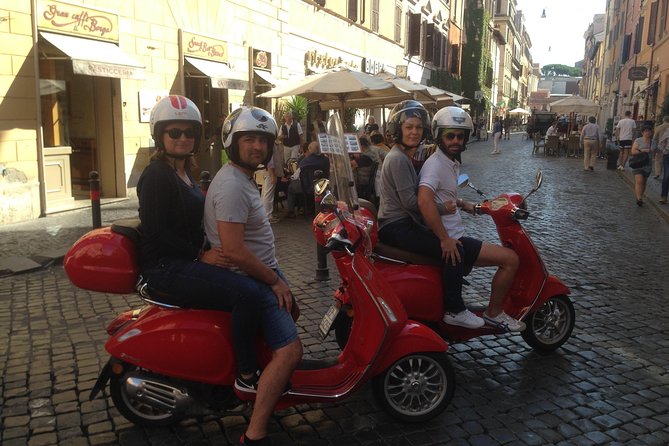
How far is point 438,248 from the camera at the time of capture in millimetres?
3834

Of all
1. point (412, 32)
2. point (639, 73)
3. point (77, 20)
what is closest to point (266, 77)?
point (77, 20)

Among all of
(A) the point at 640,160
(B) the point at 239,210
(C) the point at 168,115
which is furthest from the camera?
(A) the point at 640,160

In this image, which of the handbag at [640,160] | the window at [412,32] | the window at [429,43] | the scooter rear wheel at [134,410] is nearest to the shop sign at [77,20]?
the scooter rear wheel at [134,410]

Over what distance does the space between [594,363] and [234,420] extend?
2.54 m

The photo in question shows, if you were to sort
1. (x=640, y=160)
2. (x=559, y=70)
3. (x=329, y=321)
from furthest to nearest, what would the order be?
(x=559, y=70), (x=640, y=160), (x=329, y=321)

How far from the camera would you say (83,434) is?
3174 millimetres

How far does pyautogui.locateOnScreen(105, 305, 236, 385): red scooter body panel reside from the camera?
2.97 metres

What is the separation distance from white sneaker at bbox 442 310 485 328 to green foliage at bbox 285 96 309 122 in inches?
532

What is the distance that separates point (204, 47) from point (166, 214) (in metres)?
11.4

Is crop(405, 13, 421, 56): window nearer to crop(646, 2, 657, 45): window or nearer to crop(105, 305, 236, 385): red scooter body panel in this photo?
crop(646, 2, 657, 45): window

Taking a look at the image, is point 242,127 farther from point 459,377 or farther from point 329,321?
point 459,377

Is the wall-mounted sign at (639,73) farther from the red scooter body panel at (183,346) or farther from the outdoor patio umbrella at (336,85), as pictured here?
the red scooter body panel at (183,346)

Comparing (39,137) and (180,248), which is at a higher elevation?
(39,137)

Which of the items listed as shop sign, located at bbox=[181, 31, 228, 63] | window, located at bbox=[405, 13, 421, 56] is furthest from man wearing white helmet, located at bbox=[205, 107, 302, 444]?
window, located at bbox=[405, 13, 421, 56]
